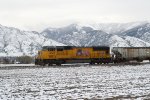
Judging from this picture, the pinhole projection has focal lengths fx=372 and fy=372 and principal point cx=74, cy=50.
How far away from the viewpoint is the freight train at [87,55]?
211 feet

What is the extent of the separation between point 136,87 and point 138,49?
49.7 m

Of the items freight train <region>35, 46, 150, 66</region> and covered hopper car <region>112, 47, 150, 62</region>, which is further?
covered hopper car <region>112, 47, 150, 62</region>

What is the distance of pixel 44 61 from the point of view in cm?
6378

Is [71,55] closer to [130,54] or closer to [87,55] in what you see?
[87,55]

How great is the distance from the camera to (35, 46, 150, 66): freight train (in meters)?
64.2

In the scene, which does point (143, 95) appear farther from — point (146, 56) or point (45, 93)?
point (146, 56)

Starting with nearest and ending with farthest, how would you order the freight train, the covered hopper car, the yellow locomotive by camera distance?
the yellow locomotive
the freight train
the covered hopper car

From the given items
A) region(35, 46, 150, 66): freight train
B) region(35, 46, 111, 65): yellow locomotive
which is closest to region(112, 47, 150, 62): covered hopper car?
region(35, 46, 150, 66): freight train

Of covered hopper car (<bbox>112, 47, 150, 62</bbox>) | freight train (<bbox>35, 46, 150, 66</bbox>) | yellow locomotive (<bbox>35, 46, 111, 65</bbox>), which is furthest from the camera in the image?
covered hopper car (<bbox>112, 47, 150, 62</bbox>)

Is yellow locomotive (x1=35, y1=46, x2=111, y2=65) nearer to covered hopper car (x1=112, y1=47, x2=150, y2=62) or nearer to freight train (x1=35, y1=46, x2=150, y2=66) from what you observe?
freight train (x1=35, y1=46, x2=150, y2=66)

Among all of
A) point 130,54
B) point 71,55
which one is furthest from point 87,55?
point 130,54

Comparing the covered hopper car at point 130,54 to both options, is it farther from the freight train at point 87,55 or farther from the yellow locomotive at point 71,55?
the yellow locomotive at point 71,55

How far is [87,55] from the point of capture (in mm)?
67812

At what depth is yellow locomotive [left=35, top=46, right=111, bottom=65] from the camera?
210 feet
